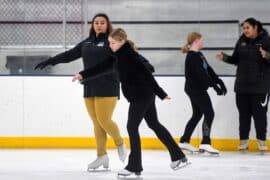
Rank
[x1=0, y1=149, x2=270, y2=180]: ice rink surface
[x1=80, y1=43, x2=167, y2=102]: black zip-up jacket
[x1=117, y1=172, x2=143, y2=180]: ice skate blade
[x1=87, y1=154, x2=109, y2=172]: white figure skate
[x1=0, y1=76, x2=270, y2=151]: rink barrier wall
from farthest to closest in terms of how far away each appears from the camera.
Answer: [x1=0, y1=76, x2=270, y2=151]: rink barrier wall < [x1=87, y1=154, x2=109, y2=172]: white figure skate < [x1=0, y1=149, x2=270, y2=180]: ice rink surface < [x1=117, y1=172, x2=143, y2=180]: ice skate blade < [x1=80, y1=43, x2=167, y2=102]: black zip-up jacket

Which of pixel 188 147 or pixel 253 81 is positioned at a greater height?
pixel 253 81

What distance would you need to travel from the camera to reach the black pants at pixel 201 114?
6215mm

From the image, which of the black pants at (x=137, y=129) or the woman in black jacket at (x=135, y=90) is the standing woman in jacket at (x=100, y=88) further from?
the black pants at (x=137, y=129)

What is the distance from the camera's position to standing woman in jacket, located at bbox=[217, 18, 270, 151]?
20.9ft

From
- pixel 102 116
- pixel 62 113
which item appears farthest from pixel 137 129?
pixel 62 113

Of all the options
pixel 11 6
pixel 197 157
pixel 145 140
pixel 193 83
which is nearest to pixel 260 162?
pixel 197 157

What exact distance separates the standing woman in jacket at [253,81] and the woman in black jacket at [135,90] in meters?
2.11

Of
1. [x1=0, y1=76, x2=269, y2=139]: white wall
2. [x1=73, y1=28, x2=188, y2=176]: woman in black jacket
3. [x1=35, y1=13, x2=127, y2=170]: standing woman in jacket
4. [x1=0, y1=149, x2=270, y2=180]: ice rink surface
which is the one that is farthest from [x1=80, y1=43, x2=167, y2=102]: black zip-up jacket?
[x1=0, y1=76, x2=269, y2=139]: white wall

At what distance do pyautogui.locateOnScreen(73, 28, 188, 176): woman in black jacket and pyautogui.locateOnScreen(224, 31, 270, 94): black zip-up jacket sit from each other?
214 centimetres

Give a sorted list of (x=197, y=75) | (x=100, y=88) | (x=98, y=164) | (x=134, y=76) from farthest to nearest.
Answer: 1. (x=197, y=75)
2. (x=98, y=164)
3. (x=100, y=88)
4. (x=134, y=76)

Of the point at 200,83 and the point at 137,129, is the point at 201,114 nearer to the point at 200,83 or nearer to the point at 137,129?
the point at 200,83

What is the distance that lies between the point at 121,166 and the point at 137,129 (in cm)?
103

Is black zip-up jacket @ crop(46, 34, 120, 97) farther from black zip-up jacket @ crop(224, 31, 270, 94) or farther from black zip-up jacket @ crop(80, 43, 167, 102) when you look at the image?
black zip-up jacket @ crop(224, 31, 270, 94)

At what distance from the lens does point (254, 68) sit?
20.9ft
